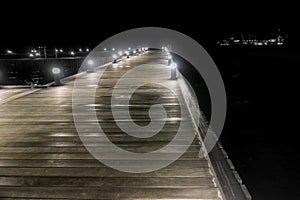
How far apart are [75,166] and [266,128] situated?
16.3 metres

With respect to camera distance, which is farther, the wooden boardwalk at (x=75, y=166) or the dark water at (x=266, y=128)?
the dark water at (x=266, y=128)

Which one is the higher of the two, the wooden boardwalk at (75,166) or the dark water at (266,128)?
the wooden boardwalk at (75,166)

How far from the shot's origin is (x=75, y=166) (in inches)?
216

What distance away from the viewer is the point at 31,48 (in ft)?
245

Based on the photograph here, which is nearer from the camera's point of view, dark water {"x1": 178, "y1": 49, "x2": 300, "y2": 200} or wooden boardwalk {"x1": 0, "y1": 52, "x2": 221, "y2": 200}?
wooden boardwalk {"x1": 0, "y1": 52, "x2": 221, "y2": 200}

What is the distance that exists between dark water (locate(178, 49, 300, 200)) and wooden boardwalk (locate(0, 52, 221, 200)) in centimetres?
517

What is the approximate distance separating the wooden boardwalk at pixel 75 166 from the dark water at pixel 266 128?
5.17 m

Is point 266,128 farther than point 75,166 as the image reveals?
Yes

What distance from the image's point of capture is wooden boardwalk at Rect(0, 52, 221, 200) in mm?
4609

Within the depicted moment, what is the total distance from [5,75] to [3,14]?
29.8 m

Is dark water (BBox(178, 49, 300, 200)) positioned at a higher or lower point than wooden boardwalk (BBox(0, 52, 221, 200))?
lower

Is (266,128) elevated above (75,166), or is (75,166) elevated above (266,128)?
(75,166)

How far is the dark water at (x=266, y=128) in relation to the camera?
11.8 metres

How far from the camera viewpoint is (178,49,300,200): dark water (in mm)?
11828
